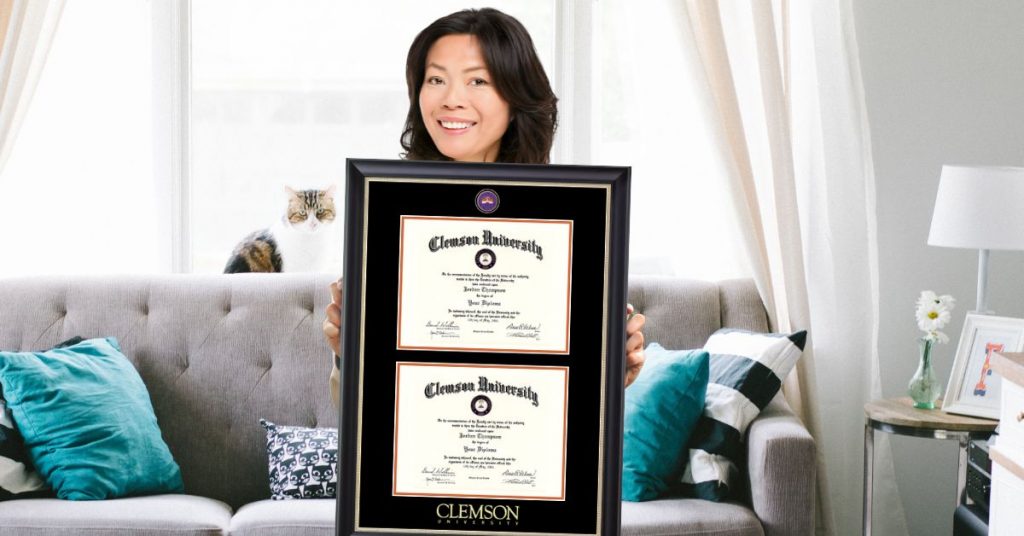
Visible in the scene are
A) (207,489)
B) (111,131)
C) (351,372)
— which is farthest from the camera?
(111,131)

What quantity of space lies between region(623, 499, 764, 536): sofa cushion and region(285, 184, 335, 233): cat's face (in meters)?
1.26

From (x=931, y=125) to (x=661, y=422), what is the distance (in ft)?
4.70

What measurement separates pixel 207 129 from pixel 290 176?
0.31m

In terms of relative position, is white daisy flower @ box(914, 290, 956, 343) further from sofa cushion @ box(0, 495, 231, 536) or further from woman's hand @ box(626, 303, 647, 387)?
sofa cushion @ box(0, 495, 231, 536)

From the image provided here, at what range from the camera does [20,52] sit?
3.15 meters

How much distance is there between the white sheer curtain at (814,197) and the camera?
10.4ft

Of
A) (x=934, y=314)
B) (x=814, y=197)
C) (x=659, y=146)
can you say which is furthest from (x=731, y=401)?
(x=659, y=146)

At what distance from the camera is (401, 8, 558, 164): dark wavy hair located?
1717mm

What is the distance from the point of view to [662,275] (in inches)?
140

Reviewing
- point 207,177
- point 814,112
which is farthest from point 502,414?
point 207,177

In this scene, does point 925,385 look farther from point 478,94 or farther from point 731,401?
point 478,94

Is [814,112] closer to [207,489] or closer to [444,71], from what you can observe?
[444,71]
